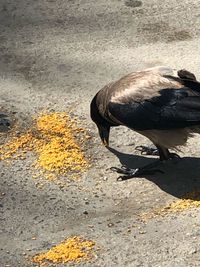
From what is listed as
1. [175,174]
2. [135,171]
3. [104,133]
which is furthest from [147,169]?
[104,133]

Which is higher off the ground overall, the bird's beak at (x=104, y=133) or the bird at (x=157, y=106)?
the bird at (x=157, y=106)

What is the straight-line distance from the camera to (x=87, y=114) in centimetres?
589

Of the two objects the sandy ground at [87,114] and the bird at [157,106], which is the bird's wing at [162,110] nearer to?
the bird at [157,106]

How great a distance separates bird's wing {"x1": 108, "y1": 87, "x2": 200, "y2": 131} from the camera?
4.86 metres

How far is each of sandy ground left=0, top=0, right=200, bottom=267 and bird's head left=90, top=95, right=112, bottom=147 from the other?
0.36 ft

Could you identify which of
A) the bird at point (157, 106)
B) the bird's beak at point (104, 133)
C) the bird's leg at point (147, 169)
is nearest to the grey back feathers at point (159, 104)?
the bird at point (157, 106)

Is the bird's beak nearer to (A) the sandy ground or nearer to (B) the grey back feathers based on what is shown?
(A) the sandy ground

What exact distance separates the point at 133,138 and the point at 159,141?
0.56 m

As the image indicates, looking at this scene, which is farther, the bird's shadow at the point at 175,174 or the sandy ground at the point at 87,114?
the bird's shadow at the point at 175,174

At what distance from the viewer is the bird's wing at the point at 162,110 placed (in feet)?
15.9

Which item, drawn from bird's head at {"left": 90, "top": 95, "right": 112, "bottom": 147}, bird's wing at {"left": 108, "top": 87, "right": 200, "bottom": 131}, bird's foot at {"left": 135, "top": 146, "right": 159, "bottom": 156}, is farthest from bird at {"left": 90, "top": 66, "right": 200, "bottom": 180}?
bird's foot at {"left": 135, "top": 146, "right": 159, "bottom": 156}

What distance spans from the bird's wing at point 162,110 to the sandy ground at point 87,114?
0.47 meters

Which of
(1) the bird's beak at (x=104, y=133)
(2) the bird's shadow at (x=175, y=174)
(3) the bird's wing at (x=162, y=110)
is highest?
(3) the bird's wing at (x=162, y=110)

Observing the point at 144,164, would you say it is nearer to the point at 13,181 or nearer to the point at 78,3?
the point at 13,181
